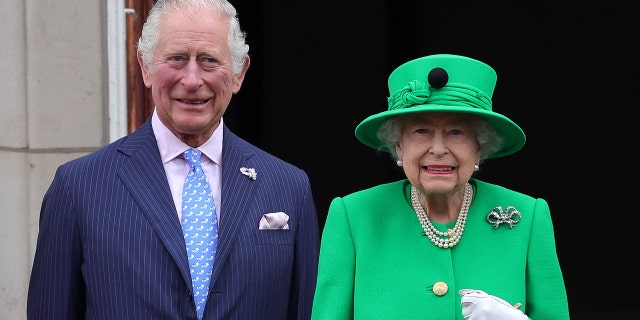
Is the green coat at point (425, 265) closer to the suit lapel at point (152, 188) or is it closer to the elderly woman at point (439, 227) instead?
the elderly woman at point (439, 227)

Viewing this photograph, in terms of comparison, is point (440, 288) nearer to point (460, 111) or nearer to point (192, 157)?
point (460, 111)

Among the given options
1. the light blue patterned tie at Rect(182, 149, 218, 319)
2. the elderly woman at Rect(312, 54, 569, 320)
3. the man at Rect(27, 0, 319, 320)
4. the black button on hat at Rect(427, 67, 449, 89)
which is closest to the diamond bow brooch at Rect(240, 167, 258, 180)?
the man at Rect(27, 0, 319, 320)

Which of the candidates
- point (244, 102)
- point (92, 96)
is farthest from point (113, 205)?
point (244, 102)

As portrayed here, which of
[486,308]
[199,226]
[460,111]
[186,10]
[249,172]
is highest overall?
[186,10]

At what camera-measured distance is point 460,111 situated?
250 centimetres

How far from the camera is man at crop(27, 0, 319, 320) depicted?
9.29 ft

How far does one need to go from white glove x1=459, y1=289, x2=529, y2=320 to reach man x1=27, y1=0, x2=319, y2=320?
674 mm

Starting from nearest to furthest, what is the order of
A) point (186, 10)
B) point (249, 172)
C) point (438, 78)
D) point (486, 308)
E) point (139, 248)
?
1. point (486, 308)
2. point (438, 78)
3. point (139, 248)
4. point (186, 10)
5. point (249, 172)

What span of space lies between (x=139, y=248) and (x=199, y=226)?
0.16 meters

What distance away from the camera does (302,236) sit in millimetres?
3080

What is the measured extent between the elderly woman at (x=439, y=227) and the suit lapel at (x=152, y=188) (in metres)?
0.41

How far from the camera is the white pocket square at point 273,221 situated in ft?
9.83

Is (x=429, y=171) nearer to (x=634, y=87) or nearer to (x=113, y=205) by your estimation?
(x=113, y=205)

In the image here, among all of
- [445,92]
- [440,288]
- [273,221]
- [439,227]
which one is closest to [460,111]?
[445,92]
